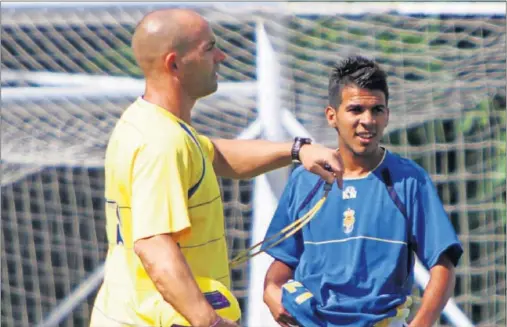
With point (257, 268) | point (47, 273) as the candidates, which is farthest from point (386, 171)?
point (47, 273)

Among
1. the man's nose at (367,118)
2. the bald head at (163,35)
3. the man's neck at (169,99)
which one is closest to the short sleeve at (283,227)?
the man's nose at (367,118)

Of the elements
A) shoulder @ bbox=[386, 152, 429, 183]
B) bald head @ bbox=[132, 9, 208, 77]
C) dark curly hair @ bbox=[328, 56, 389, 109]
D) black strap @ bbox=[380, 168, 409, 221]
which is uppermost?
bald head @ bbox=[132, 9, 208, 77]

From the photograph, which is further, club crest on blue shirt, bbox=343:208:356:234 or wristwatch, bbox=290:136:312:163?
club crest on blue shirt, bbox=343:208:356:234

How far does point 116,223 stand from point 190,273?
39cm

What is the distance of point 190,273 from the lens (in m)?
3.20

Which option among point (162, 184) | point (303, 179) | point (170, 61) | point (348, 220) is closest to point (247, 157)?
point (303, 179)

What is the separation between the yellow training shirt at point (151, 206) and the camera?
128 inches

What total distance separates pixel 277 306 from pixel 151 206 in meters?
1.02

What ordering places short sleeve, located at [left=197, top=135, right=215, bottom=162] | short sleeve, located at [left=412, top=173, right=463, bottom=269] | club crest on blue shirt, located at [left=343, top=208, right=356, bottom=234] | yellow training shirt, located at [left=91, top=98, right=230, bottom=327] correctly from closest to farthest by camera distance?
yellow training shirt, located at [left=91, top=98, right=230, bottom=327]
short sleeve, located at [left=197, top=135, right=215, bottom=162]
short sleeve, located at [left=412, top=173, right=463, bottom=269]
club crest on blue shirt, located at [left=343, top=208, right=356, bottom=234]

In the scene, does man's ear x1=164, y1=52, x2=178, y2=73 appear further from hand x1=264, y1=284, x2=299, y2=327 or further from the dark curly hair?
hand x1=264, y1=284, x2=299, y2=327

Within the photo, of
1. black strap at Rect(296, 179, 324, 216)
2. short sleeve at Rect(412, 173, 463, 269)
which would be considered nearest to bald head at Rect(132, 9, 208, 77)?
black strap at Rect(296, 179, 324, 216)

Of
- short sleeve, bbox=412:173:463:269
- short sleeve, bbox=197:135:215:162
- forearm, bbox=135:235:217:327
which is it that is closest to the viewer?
forearm, bbox=135:235:217:327

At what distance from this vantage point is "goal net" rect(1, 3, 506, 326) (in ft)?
19.8

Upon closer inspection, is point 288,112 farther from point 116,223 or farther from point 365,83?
point 116,223
